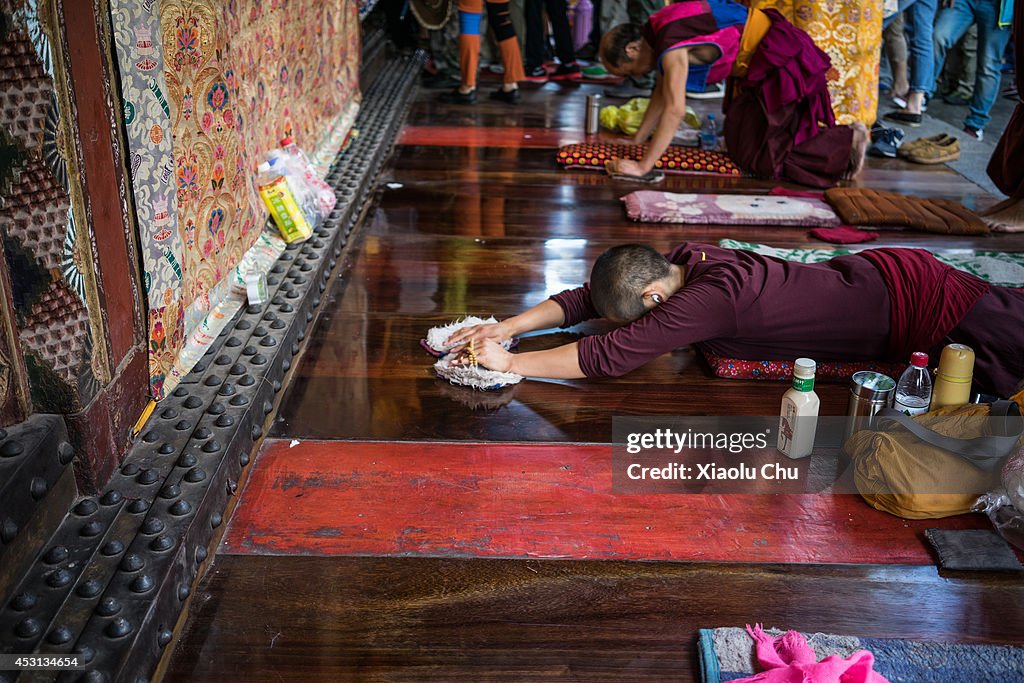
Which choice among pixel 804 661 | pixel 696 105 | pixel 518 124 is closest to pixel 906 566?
pixel 804 661

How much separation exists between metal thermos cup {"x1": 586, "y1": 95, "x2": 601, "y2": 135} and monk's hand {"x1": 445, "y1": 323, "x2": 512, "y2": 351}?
318 centimetres

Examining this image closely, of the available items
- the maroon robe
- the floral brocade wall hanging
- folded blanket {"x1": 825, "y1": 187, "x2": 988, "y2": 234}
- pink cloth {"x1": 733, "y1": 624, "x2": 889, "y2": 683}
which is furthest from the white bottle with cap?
the maroon robe

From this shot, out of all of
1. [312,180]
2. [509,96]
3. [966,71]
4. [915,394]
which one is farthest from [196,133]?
[966,71]

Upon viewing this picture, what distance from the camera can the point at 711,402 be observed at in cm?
262

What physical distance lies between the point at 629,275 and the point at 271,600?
1.28 metres

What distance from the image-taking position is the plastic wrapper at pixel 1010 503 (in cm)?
198

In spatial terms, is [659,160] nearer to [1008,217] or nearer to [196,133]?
[1008,217]

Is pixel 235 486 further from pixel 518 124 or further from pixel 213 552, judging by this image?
pixel 518 124

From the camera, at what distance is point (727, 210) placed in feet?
13.7

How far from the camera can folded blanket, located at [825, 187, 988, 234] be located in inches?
157

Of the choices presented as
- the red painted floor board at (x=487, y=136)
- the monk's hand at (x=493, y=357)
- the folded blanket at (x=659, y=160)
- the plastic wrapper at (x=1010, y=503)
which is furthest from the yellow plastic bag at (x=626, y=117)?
the plastic wrapper at (x=1010, y=503)

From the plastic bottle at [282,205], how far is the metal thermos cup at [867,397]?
2024 millimetres
